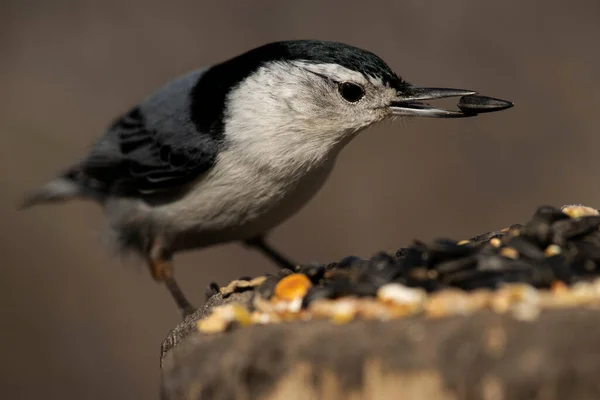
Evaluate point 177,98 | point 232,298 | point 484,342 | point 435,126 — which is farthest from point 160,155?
point 435,126

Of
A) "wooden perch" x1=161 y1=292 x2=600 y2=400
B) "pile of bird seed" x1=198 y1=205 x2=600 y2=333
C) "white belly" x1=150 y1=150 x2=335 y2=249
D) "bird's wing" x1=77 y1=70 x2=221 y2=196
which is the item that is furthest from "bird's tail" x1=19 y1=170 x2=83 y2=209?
"wooden perch" x1=161 y1=292 x2=600 y2=400

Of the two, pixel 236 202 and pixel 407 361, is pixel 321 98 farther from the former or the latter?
pixel 407 361

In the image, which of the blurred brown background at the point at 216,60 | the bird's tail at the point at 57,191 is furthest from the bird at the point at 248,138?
the blurred brown background at the point at 216,60

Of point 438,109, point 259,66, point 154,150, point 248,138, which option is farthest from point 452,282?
point 154,150

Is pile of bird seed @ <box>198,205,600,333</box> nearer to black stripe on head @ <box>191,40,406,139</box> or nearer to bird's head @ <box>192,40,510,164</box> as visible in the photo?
bird's head @ <box>192,40,510,164</box>

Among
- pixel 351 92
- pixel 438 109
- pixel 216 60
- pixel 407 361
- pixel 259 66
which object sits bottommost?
pixel 407 361

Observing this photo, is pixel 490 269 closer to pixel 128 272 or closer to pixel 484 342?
pixel 484 342

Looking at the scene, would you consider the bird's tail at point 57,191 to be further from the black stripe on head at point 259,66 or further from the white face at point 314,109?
the white face at point 314,109
